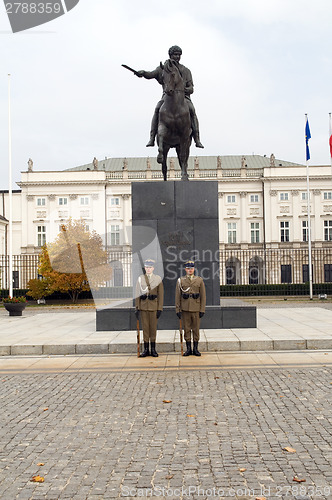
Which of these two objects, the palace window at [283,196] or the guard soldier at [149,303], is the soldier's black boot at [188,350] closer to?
the guard soldier at [149,303]

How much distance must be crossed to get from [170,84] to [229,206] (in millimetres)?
51663

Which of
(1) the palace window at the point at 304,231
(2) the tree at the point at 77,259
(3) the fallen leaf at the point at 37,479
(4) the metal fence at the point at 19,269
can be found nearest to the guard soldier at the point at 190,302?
(3) the fallen leaf at the point at 37,479

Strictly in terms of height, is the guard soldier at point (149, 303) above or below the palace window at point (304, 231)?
below

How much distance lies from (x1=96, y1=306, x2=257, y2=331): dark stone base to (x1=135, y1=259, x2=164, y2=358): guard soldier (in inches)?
81.3

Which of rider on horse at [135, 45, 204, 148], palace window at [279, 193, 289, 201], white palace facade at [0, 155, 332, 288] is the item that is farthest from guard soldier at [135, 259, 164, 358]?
palace window at [279, 193, 289, 201]

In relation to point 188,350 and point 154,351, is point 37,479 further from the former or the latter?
point 188,350

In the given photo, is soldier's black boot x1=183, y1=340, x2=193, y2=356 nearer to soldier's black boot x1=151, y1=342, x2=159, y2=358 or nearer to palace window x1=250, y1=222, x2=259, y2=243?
soldier's black boot x1=151, y1=342, x2=159, y2=358

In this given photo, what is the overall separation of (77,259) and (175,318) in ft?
82.0

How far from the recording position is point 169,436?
4684mm

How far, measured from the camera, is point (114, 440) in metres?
4.61

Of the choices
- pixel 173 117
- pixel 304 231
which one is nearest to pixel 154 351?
pixel 173 117

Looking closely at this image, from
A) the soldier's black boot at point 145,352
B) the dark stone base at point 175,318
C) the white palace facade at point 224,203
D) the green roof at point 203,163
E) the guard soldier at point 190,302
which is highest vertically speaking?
the green roof at point 203,163

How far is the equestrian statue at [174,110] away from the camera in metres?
11.2

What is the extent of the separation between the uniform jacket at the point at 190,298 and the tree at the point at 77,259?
76.7 ft
